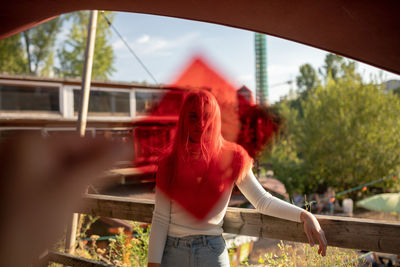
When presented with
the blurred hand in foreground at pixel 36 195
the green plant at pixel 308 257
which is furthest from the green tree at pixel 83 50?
the green plant at pixel 308 257

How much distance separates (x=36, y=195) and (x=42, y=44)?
72.6 ft

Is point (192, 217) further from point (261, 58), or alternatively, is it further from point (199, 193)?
point (261, 58)

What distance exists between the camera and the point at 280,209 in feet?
4.76

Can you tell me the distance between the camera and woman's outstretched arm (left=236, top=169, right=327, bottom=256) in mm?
1385

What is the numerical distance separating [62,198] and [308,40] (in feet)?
11.0

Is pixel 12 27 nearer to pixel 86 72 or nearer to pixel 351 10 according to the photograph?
pixel 86 72

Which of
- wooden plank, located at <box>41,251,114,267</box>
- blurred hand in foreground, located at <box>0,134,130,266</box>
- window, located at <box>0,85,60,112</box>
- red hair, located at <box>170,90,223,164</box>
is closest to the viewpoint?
red hair, located at <box>170,90,223,164</box>

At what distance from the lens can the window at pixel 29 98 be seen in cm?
873

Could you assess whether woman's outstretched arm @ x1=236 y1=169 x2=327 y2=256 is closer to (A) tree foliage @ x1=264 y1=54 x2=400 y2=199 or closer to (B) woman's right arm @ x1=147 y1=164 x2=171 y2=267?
(B) woman's right arm @ x1=147 y1=164 x2=171 y2=267

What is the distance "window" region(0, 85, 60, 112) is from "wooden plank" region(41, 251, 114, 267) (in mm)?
7389

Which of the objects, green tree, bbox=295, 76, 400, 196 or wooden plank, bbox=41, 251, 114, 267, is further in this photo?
green tree, bbox=295, 76, 400, 196

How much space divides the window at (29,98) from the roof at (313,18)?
7512 mm

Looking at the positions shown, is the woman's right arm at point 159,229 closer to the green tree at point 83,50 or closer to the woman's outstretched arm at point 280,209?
the woman's outstretched arm at point 280,209

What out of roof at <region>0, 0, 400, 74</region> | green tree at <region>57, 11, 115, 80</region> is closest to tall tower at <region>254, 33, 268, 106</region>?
green tree at <region>57, 11, 115, 80</region>
